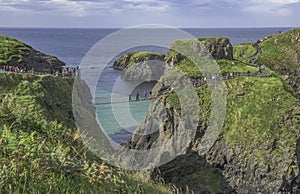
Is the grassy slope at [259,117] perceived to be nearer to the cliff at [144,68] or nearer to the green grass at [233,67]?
the green grass at [233,67]

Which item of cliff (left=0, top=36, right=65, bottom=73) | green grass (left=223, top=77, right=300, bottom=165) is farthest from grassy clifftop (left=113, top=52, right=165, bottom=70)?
cliff (left=0, top=36, right=65, bottom=73)

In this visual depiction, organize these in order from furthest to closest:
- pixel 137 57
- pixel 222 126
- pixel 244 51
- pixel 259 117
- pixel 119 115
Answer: pixel 137 57, pixel 119 115, pixel 244 51, pixel 222 126, pixel 259 117

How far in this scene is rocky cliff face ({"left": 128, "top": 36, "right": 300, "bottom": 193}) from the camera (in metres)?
45.2

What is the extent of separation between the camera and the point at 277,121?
5069 centimetres

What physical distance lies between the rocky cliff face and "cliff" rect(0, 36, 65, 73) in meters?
17.1

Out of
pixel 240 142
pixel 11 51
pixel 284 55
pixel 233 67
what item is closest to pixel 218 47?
pixel 233 67

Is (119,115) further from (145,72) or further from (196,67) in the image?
(145,72)

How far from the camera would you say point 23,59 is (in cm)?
5488

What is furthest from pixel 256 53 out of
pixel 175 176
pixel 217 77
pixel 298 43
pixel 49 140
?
pixel 49 140

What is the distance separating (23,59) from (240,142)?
32906 millimetres

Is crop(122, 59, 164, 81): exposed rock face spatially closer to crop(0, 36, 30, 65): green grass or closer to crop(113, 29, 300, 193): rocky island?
crop(113, 29, 300, 193): rocky island

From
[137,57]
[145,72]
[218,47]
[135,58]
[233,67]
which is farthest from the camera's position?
[135,58]

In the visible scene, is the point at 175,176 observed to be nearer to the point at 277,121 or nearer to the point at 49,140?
the point at 277,121

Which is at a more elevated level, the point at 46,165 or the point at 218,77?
the point at 46,165
